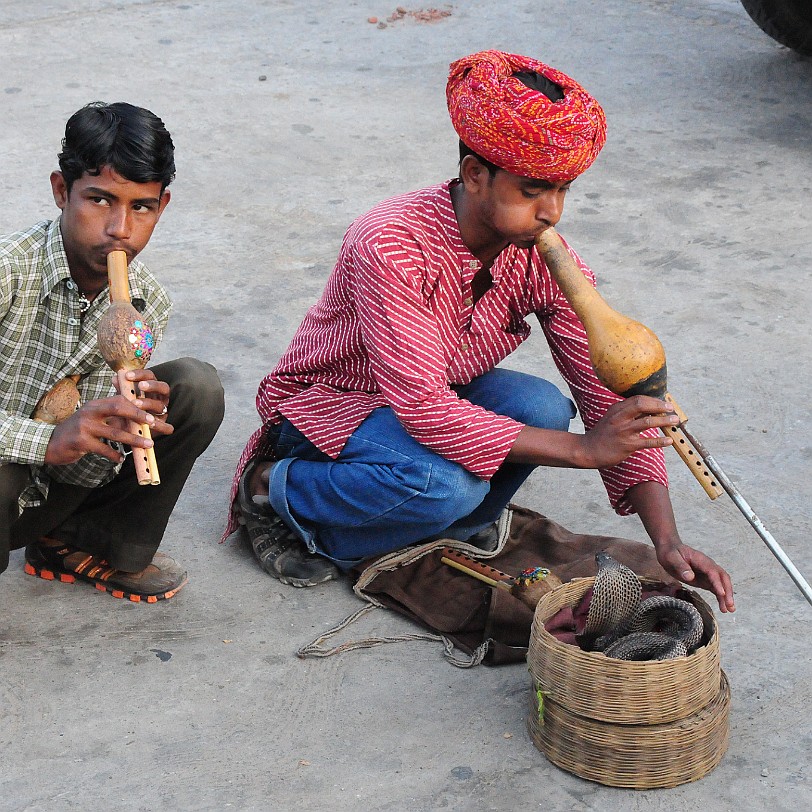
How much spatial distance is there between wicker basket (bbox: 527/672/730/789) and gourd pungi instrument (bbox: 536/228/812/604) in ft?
1.04

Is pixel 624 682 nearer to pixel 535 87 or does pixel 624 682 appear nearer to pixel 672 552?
pixel 672 552

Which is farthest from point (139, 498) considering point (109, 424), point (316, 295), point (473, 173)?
point (316, 295)

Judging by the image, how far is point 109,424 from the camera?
2.29m

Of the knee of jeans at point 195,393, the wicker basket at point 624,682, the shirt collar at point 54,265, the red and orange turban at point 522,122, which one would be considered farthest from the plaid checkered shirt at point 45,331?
the wicker basket at point 624,682

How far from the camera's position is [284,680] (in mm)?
2527

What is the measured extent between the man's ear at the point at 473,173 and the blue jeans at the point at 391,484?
0.53 meters

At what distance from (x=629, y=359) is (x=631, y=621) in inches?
19.7

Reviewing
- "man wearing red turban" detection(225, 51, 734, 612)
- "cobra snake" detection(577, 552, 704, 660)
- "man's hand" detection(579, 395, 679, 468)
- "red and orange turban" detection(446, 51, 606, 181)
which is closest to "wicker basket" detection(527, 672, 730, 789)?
"cobra snake" detection(577, 552, 704, 660)

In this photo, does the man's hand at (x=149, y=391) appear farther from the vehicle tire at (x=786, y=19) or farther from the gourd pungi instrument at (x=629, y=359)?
the vehicle tire at (x=786, y=19)

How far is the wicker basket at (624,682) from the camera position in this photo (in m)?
2.12

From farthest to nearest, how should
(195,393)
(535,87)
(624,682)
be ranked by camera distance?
(195,393) → (535,87) → (624,682)

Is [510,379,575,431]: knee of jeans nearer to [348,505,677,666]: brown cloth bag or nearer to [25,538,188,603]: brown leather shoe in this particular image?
[348,505,677,666]: brown cloth bag

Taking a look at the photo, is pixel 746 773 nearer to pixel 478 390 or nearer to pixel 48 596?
pixel 478 390

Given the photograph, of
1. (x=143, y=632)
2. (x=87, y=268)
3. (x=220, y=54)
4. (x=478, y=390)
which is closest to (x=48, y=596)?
(x=143, y=632)
